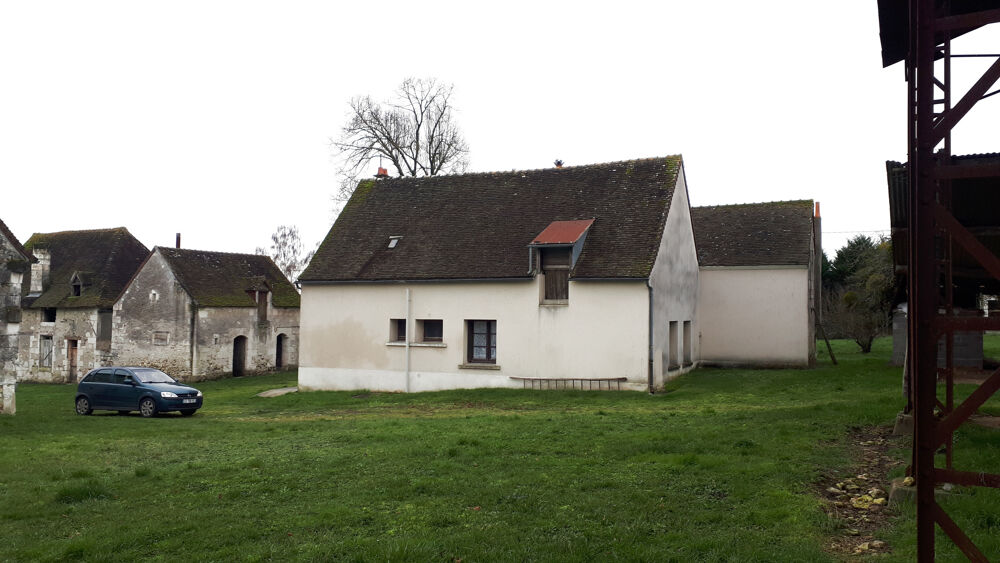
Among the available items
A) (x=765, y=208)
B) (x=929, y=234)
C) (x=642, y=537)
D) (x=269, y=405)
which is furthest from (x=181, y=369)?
(x=929, y=234)

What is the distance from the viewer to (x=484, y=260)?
Result: 24.1 meters

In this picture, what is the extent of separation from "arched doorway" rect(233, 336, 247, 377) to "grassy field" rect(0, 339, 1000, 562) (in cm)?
1975

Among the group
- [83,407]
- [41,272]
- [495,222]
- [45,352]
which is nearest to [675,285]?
[495,222]

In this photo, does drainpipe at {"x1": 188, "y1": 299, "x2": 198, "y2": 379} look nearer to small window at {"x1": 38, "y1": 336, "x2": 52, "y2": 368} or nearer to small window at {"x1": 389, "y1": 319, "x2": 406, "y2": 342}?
small window at {"x1": 38, "y1": 336, "x2": 52, "y2": 368}

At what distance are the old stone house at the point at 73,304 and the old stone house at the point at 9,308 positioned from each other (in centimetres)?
1880

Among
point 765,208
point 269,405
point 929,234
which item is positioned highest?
point 765,208

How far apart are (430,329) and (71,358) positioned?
24148 millimetres

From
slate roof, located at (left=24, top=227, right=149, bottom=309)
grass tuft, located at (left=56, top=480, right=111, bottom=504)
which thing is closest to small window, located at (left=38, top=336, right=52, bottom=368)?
slate roof, located at (left=24, top=227, right=149, bottom=309)

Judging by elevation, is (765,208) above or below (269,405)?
above

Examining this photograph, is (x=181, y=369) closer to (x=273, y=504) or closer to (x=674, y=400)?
(x=674, y=400)

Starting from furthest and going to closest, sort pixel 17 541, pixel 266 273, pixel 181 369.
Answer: pixel 266 273, pixel 181 369, pixel 17 541

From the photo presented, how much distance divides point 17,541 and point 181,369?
29.5m

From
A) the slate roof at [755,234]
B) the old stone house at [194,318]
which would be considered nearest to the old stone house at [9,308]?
the old stone house at [194,318]

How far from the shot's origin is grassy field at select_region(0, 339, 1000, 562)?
7.23 m
